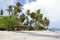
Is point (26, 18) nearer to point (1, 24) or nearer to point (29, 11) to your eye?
point (29, 11)

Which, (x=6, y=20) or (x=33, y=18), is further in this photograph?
(x=33, y=18)

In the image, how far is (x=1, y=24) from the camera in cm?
4706

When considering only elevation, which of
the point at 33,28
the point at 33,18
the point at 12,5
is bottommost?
the point at 33,28

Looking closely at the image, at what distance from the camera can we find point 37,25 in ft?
209

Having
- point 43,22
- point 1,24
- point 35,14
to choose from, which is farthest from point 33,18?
point 1,24

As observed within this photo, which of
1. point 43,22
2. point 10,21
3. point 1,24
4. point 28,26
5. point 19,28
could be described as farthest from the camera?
point 43,22

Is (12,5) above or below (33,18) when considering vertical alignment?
above

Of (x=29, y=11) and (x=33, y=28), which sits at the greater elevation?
(x=29, y=11)

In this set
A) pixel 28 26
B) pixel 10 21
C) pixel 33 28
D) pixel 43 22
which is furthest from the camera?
pixel 43 22

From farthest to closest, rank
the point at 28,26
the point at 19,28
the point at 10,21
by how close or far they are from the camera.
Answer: the point at 28,26
the point at 19,28
the point at 10,21

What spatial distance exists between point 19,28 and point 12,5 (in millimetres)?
9741

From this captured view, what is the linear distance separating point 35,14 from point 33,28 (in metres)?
5.92

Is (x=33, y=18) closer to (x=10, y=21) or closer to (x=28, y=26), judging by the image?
→ (x=28, y=26)

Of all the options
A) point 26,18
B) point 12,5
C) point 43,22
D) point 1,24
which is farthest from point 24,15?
point 1,24
